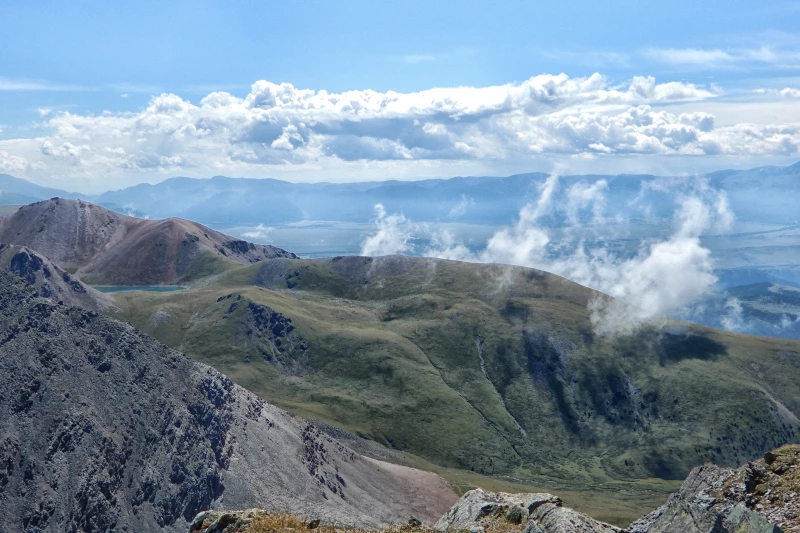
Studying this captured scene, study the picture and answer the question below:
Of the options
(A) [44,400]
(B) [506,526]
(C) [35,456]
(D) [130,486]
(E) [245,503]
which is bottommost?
(E) [245,503]

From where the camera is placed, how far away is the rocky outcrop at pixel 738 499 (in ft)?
92.0

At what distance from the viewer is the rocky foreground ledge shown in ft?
103

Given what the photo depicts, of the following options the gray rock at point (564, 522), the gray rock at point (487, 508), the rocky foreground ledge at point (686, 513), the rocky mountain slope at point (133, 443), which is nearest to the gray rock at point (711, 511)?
the rocky foreground ledge at point (686, 513)

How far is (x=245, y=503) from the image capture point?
120500 mm

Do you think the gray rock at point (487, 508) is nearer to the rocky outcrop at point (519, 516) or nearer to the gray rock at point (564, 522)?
the rocky outcrop at point (519, 516)

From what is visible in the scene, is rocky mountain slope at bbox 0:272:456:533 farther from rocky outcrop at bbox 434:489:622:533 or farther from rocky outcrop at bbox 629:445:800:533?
rocky outcrop at bbox 629:445:800:533

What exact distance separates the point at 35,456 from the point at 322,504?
53.7 metres

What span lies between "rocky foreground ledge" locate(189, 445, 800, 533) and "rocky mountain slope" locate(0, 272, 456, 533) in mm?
77124

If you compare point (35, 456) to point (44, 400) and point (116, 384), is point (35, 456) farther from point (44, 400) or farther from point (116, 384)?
point (116, 384)

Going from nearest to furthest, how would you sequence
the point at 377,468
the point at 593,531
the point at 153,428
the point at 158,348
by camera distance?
the point at 593,531 < the point at 153,428 < the point at 158,348 < the point at 377,468

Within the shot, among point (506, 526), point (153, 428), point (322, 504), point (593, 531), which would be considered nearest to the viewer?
point (593, 531)

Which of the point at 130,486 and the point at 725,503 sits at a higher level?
the point at 725,503

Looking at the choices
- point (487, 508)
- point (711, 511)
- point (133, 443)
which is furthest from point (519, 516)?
point (133, 443)

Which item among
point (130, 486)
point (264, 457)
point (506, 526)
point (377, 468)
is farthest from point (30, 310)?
point (506, 526)
